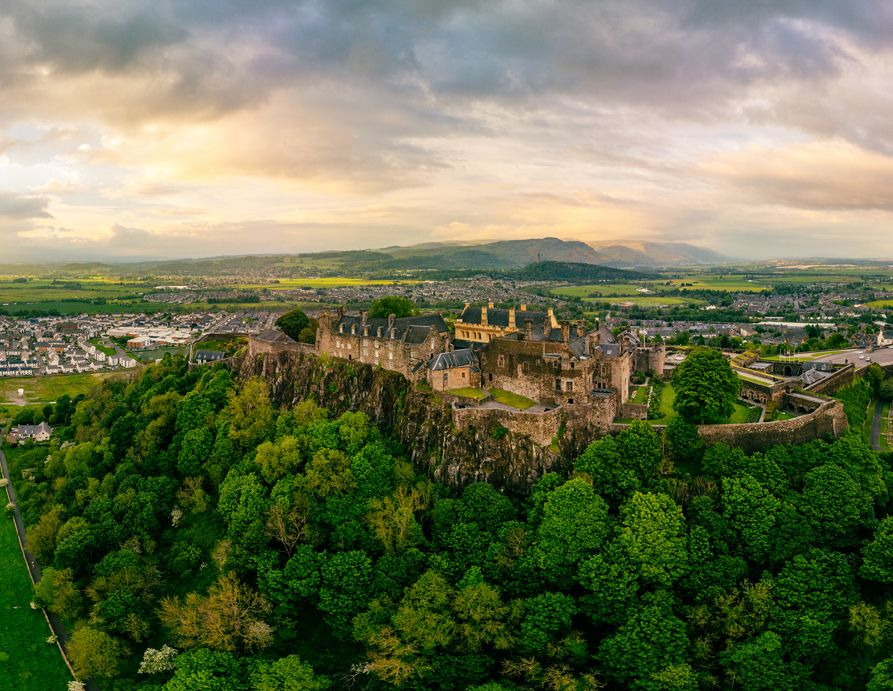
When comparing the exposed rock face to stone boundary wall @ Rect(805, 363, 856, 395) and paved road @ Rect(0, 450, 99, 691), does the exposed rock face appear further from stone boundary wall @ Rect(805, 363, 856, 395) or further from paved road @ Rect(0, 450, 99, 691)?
paved road @ Rect(0, 450, 99, 691)

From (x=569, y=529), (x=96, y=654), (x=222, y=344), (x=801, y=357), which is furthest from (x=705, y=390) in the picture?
(x=222, y=344)

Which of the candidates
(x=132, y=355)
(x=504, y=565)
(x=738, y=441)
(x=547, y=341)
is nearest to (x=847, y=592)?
(x=738, y=441)

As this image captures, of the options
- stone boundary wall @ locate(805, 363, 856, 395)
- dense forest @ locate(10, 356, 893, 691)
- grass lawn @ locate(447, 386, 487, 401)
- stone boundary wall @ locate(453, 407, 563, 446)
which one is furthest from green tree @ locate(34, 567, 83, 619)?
stone boundary wall @ locate(805, 363, 856, 395)

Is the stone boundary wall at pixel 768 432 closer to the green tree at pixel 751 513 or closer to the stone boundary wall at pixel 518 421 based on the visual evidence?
the green tree at pixel 751 513

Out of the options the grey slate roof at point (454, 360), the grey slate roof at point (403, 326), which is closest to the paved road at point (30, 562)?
the grey slate roof at point (454, 360)

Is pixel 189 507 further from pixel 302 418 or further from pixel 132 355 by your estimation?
pixel 132 355

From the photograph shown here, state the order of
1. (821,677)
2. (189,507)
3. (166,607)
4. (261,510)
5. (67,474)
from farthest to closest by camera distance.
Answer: (67,474), (189,507), (261,510), (166,607), (821,677)
